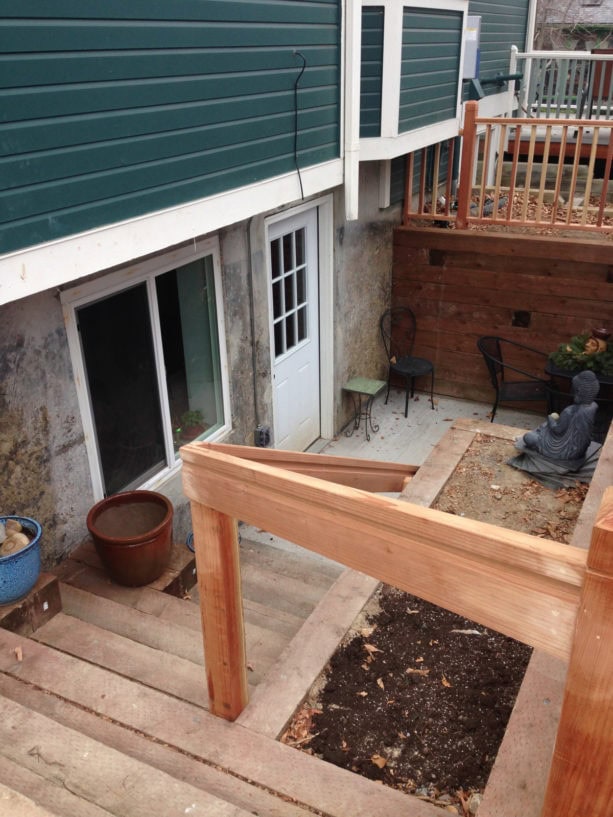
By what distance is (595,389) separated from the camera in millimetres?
5473

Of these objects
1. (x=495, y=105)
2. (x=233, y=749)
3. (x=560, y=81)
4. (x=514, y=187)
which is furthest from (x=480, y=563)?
(x=560, y=81)

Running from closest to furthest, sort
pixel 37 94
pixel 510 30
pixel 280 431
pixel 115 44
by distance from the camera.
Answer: pixel 37 94 → pixel 115 44 → pixel 280 431 → pixel 510 30

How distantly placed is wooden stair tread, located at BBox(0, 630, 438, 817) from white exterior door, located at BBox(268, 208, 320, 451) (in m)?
3.97

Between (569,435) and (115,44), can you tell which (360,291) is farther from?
(115,44)

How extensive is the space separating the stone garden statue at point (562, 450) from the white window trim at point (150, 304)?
2.50 m

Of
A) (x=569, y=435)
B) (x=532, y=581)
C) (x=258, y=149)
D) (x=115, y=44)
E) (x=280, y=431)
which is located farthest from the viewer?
(x=280, y=431)

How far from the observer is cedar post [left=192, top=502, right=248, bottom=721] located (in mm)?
2133

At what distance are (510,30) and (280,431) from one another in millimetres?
8036

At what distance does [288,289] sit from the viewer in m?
6.71

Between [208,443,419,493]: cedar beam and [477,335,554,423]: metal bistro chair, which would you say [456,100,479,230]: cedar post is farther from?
[208,443,419,493]: cedar beam

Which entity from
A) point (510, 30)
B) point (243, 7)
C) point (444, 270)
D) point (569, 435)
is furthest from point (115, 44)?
point (510, 30)

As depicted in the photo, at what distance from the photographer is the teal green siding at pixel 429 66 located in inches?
255

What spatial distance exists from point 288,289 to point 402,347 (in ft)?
8.33

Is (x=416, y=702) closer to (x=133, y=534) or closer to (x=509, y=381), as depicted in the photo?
(x=133, y=534)
